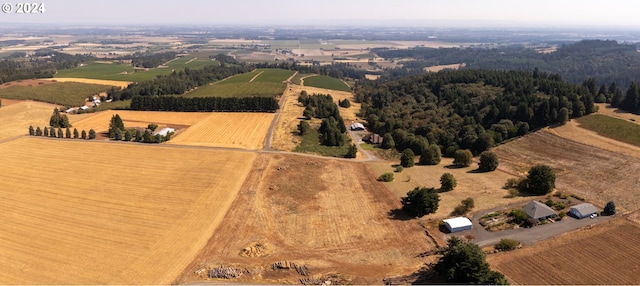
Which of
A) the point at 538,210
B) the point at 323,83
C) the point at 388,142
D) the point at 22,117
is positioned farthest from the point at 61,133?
the point at 323,83

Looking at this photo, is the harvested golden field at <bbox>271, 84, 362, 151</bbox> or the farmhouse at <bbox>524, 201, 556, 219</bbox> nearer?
the farmhouse at <bbox>524, 201, 556, 219</bbox>

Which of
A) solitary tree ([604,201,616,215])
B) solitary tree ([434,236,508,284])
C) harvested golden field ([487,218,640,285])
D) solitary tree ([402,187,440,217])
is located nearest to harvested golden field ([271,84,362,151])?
solitary tree ([402,187,440,217])

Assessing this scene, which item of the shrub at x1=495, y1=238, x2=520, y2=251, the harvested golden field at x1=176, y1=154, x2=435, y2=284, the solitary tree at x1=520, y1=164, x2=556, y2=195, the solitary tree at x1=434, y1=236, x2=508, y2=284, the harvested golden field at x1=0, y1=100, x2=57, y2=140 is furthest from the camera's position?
the harvested golden field at x1=0, y1=100, x2=57, y2=140

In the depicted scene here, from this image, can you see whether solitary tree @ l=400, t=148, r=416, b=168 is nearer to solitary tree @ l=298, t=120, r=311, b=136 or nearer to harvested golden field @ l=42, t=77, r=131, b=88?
solitary tree @ l=298, t=120, r=311, b=136

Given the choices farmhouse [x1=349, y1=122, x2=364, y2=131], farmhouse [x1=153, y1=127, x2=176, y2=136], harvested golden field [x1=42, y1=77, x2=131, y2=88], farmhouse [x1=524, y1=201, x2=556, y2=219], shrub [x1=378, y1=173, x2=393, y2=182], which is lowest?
shrub [x1=378, y1=173, x2=393, y2=182]

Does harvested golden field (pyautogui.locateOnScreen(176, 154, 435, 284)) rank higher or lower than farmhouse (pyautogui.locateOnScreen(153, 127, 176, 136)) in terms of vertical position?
lower

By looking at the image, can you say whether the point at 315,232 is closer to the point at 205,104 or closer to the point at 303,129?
the point at 303,129

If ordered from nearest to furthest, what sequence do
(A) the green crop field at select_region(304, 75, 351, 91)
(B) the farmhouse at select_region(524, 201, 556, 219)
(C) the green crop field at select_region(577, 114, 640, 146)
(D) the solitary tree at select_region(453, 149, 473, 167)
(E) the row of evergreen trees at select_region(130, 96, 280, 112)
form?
(B) the farmhouse at select_region(524, 201, 556, 219) < (D) the solitary tree at select_region(453, 149, 473, 167) < (C) the green crop field at select_region(577, 114, 640, 146) < (E) the row of evergreen trees at select_region(130, 96, 280, 112) < (A) the green crop field at select_region(304, 75, 351, 91)
